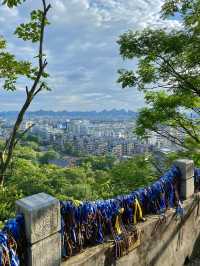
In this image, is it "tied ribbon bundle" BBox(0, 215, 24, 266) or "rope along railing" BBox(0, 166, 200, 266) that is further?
"rope along railing" BBox(0, 166, 200, 266)

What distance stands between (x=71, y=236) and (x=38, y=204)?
0.99m

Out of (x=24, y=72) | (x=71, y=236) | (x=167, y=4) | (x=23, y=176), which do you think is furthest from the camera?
(x=23, y=176)

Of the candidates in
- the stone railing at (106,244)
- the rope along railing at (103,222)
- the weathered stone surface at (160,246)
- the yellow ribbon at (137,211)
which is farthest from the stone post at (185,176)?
the yellow ribbon at (137,211)

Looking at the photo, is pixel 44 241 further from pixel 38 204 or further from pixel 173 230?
pixel 173 230

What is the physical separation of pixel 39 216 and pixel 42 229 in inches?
6.8

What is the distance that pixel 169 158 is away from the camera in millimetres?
12062

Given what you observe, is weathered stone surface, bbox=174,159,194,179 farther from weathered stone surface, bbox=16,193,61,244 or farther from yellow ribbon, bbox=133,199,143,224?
weathered stone surface, bbox=16,193,61,244

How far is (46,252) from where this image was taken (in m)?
3.80

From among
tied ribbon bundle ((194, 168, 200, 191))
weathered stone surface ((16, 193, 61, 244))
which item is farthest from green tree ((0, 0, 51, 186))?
tied ribbon bundle ((194, 168, 200, 191))

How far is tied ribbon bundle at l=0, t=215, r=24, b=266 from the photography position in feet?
11.3

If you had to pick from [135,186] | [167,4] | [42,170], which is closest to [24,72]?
[167,4]

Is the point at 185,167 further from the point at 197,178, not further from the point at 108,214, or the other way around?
the point at 108,214

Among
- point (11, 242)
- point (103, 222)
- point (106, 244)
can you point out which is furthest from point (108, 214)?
point (11, 242)

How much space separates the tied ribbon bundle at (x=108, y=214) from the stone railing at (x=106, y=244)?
166 mm
